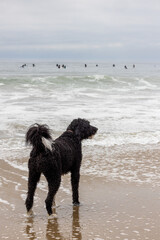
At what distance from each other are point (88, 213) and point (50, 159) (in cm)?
107

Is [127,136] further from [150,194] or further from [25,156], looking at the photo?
[150,194]

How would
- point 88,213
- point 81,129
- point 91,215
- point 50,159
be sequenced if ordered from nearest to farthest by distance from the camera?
point 50,159
point 91,215
point 88,213
point 81,129

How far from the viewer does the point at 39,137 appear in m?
4.72

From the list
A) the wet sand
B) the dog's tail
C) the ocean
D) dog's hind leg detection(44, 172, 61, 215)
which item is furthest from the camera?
dog's hind leg detection(44, 172, 61, 215)

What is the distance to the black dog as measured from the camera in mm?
4750

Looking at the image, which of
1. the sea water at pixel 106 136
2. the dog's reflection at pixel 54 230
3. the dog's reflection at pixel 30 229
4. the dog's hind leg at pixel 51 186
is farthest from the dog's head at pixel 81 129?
the sea water at pixel 106 136

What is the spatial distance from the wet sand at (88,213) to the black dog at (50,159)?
0.26 m

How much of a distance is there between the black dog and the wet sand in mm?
263

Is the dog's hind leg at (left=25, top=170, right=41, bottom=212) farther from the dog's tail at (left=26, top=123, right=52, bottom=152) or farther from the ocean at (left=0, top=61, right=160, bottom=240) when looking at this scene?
the dog's tail at (left=26, top=123, right=52, bottom=152)

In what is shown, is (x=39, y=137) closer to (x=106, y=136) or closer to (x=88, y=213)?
(x=88, y=213)

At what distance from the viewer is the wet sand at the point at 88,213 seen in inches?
175

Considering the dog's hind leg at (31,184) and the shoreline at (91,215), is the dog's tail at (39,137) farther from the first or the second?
the shoreline at (91,215)

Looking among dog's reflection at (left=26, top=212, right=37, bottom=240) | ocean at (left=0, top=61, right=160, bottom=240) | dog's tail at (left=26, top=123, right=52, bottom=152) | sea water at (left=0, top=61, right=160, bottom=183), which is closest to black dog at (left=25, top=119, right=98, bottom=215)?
dog's tail at (left=26, top=123, right=52, bottom=152)

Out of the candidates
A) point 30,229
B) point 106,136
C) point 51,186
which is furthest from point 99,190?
point 106,136
